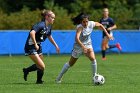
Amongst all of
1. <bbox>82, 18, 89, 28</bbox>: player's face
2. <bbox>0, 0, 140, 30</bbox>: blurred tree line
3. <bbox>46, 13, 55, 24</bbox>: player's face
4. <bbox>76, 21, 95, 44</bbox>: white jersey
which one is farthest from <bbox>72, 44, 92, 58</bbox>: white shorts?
<bbox>0, 0, 140, 30</bbox>: blurred tree line

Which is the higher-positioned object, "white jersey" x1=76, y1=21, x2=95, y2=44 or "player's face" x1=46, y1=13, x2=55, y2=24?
"player's face" x1=46, y1=13, x2=55, y2=24

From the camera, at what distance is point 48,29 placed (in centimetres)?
1466

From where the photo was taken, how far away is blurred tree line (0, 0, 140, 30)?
36.3 metres

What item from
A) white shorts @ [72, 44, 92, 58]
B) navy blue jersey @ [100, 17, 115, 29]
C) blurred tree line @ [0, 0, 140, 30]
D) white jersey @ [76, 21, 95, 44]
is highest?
white jersey @ [76, 21, 95, 44]

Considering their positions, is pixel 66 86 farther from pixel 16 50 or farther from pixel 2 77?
pixel 16 50

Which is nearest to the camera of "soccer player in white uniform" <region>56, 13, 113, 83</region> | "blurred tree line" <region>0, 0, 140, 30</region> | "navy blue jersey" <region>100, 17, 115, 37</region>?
"soccer player in white uniform" <region>56, 13, 113, 83</region>

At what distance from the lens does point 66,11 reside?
45719 mm

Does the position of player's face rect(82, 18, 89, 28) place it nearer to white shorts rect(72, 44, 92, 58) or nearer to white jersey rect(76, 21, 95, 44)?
white jersey rect(76, 21, 95, 44)

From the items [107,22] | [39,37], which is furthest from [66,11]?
[39,37]

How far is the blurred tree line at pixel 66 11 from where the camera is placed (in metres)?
36.3

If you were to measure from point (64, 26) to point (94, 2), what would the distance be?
14.0 metres

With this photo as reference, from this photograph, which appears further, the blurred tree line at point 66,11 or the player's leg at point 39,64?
the blurred tree line at point 66,11

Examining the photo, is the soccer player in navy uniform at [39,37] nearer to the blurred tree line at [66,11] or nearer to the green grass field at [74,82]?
the green grass field at [74,82]

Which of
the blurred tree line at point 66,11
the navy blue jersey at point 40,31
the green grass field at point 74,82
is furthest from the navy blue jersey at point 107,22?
the blurred tree line at point 66,11
